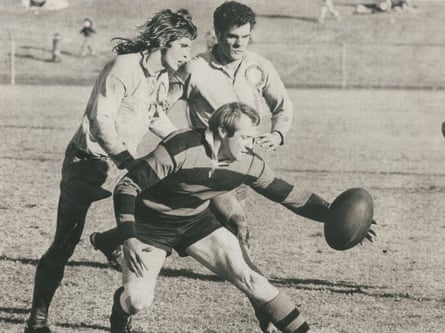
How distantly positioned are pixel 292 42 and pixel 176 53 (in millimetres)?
34767

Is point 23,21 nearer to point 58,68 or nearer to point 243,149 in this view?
point 58,68

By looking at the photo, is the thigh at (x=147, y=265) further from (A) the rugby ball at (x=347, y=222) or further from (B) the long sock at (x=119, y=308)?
(A) the rugby ball at (x=347, y=222)

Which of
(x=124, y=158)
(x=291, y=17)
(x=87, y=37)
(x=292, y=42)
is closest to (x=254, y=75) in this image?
(x=124, y=158)

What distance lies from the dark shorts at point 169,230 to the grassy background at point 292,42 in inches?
1078

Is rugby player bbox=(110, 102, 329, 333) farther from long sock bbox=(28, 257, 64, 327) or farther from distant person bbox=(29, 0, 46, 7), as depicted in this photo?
distant person bbox=(29, 0, 46, 7)

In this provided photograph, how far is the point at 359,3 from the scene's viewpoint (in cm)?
4800

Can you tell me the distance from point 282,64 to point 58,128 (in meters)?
18.9

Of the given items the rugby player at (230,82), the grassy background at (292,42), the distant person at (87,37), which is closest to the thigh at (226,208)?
the rugby player at (230,82)

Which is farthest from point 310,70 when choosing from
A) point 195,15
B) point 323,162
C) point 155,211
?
point 155,211

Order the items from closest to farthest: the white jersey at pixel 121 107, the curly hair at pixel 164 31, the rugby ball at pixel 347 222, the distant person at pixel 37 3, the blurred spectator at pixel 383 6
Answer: the rugby ball at pixel 347 222, the white jersey at pixel 121 107, the curly hair at pixel 164 31, the distant person at pixel 37 3, the blurred spectator at pixel 383 6

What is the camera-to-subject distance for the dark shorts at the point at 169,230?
504 centimetres

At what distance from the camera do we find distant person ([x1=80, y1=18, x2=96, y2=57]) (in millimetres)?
35522

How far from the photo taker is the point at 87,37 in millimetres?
35875

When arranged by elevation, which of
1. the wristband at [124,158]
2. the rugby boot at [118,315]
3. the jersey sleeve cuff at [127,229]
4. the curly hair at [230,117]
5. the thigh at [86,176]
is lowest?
the rugby boot at [118,315]
